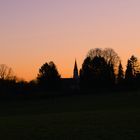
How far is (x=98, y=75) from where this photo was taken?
401ft

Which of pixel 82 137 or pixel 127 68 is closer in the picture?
pixel 82 137

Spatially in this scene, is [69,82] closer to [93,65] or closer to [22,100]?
[93,65]

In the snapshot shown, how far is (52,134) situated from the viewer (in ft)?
65.3

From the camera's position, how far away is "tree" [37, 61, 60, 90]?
408ft

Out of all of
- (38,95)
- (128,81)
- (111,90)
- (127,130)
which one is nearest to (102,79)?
(128,81)

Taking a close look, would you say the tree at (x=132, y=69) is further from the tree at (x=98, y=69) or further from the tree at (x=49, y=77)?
the tree at (x=49, y=77)

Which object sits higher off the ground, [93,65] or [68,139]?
[93,65]

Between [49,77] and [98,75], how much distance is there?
604 inches

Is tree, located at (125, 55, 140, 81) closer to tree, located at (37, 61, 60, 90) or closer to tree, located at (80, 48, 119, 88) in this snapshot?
tree, located at (80, 48, 119, 88)

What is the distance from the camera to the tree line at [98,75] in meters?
117

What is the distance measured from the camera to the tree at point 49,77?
12431 centimetres

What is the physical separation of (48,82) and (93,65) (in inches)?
552

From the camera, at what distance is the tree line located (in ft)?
383

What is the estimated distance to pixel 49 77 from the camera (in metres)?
128
